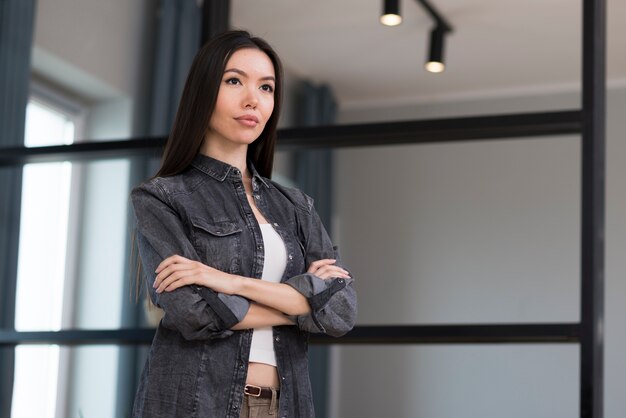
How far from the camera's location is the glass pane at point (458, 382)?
227 cm

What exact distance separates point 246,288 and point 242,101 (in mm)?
314

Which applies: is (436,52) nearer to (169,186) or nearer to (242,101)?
(242,101)

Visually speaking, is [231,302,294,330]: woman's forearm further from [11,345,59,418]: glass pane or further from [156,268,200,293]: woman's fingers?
[11,345,59,418]: glass pane

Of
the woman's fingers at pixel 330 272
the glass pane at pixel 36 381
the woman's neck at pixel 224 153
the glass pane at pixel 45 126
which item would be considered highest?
the glass pane at pixel 45 126

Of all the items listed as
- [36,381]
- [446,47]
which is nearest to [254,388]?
[446,47]

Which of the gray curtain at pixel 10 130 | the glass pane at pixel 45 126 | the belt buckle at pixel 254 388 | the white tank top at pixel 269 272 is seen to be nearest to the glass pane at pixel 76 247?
the glass pane at pixel 45 126

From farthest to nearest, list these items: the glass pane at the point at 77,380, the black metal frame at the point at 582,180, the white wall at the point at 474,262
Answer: the glass pane at the point at 77,380 → the white wall at the point at 474,262 → the black metal frame at the point at 582,180

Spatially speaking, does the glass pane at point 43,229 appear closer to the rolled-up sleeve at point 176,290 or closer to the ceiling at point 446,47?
the ceiling at point 446,47

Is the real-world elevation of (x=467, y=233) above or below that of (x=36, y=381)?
above

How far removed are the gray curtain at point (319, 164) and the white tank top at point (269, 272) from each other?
0.84 m

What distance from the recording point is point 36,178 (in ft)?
11.5

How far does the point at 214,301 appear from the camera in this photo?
1530 mm

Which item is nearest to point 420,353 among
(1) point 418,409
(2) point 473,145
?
(1) point 418,409

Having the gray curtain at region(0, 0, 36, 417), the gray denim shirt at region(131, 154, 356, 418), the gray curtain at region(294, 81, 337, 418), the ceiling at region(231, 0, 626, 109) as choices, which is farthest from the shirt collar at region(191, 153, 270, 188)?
the gray curtain at region(0, 0, 36, 417)
